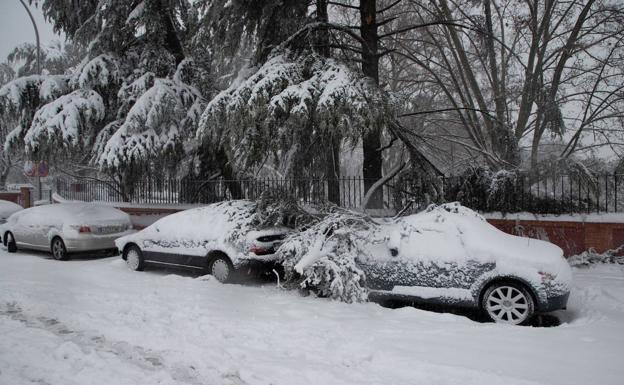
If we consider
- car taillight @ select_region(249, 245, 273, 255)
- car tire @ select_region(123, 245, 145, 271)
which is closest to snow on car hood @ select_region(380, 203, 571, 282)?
car taillight @ select_region(249, 245, 273, 255)

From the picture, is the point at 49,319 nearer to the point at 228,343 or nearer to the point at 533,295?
the point at 228,343

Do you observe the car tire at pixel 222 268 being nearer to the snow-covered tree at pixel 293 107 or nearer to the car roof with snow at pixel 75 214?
the snow-covered tree at pixel 293 107

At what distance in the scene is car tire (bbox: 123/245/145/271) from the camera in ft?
34.4

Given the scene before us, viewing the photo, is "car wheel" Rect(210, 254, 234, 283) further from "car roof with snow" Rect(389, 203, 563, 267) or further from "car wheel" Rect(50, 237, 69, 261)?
"car wheel" Rect(50, 237, 69, 261)

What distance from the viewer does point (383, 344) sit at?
5.55 metres

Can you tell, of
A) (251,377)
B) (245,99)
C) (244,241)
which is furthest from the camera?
(245,99)

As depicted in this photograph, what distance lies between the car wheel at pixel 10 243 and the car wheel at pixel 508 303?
12998 millimetres

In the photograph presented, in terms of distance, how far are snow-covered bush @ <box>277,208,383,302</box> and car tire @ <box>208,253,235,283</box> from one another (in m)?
1.21

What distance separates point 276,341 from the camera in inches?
222

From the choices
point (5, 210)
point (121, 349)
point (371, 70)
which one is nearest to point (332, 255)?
point (121, 349)

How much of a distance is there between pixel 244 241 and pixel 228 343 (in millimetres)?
3401

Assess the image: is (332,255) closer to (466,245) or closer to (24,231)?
(466,245)

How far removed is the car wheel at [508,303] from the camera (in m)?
6.39

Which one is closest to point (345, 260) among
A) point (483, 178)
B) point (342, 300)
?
point (342, 300)
